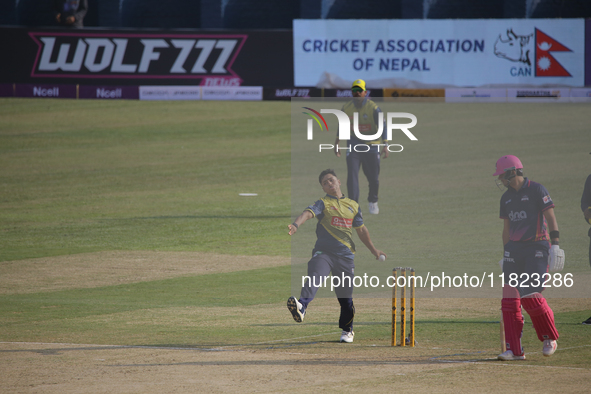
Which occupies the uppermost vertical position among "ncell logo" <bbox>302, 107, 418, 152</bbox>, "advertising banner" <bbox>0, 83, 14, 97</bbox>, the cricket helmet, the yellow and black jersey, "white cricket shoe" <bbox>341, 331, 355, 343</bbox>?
"advertising banner" <bbox>0, 83, 14, 97</bbox>

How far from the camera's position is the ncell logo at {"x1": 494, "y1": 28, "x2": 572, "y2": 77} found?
3203 centimetres

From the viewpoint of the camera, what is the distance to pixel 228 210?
70.2 feet

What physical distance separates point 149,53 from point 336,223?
80.3 ft

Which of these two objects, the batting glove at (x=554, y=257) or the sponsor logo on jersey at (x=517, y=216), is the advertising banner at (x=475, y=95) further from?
the sponsor logo on jersey at (x=517, y=216)

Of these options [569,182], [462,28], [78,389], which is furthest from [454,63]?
[78,389]

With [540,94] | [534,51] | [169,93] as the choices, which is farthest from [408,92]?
[169,93]

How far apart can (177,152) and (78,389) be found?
21.4 metres

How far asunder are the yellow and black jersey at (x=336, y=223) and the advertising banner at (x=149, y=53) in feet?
77.1

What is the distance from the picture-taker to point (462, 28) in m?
32.4

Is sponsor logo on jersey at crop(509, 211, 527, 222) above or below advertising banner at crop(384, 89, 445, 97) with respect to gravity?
below

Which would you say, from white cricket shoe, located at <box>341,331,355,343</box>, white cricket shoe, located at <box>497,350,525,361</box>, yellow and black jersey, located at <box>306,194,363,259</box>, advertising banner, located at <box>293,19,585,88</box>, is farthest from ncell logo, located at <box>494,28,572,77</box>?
white cricket shoe, located at <box>497,350,525,361</box>

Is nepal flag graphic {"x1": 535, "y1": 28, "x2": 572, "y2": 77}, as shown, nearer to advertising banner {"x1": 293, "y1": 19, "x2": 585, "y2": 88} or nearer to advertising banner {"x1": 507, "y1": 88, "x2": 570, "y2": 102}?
advertising banner {"x1": 293, "y1": 19, "x2": 585, "y2": 88}

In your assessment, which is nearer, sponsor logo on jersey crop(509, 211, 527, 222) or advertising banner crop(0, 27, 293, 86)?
sponsor logo on jersey crop(509, 211, 527, 222)

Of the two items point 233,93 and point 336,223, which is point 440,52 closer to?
point 233,93
